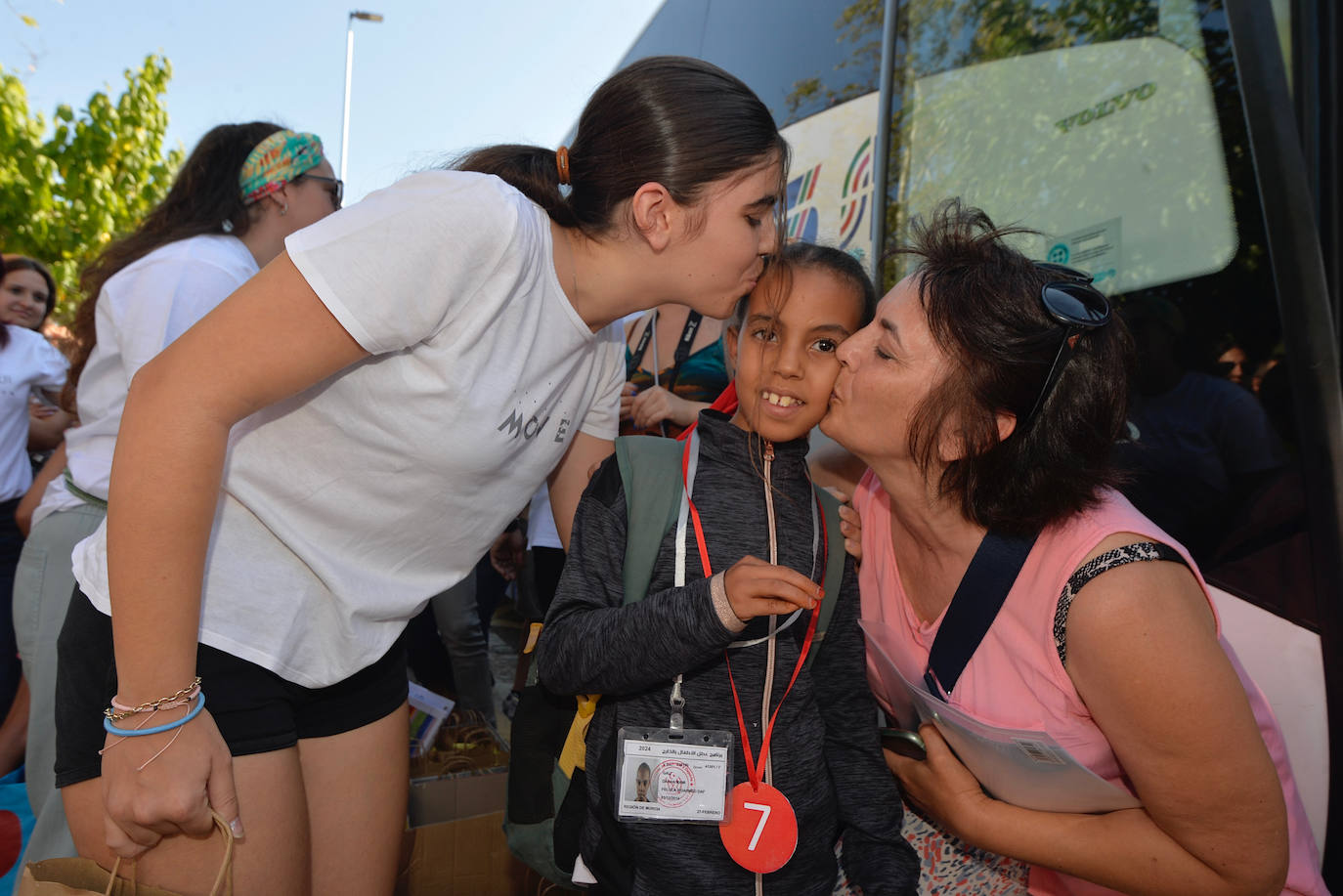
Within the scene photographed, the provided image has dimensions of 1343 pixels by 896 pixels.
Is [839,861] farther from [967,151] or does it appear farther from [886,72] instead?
[886,72]

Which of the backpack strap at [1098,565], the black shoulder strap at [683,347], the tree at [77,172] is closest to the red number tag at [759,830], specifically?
the backpack strap at [1098,565]

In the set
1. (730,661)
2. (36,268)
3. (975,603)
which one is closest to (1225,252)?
(975,603)

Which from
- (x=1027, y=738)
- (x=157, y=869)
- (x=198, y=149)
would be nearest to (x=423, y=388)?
(x=157, y=869)

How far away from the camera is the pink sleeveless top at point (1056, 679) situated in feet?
4.96

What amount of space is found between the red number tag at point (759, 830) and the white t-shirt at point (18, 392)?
387 cm

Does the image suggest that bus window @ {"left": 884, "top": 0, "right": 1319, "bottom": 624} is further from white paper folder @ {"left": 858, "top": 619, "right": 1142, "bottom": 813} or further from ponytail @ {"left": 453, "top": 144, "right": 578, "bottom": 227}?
ponytail @ {"left": 453, "top": 144, "right": 578, "bottom": 227}

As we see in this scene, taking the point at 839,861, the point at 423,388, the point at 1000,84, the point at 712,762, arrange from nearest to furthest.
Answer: the point at 423,388 → the point at 712,762 → the point at 839,861 → the point at 1000,84

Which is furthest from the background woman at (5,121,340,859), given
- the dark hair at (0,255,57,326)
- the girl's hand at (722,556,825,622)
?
the dark hair at (0,255,57,326)

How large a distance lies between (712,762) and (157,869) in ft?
2.83

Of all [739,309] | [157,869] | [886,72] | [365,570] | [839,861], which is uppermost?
[886,72]

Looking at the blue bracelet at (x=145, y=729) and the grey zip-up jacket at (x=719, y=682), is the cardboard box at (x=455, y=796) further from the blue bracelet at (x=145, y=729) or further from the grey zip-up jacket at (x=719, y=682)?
the blue bracelet at (x=145, y=729)

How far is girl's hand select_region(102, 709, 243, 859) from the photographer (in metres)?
1.14

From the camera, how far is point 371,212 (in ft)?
3.89

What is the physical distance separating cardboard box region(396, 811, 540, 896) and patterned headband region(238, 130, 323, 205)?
1.98m
